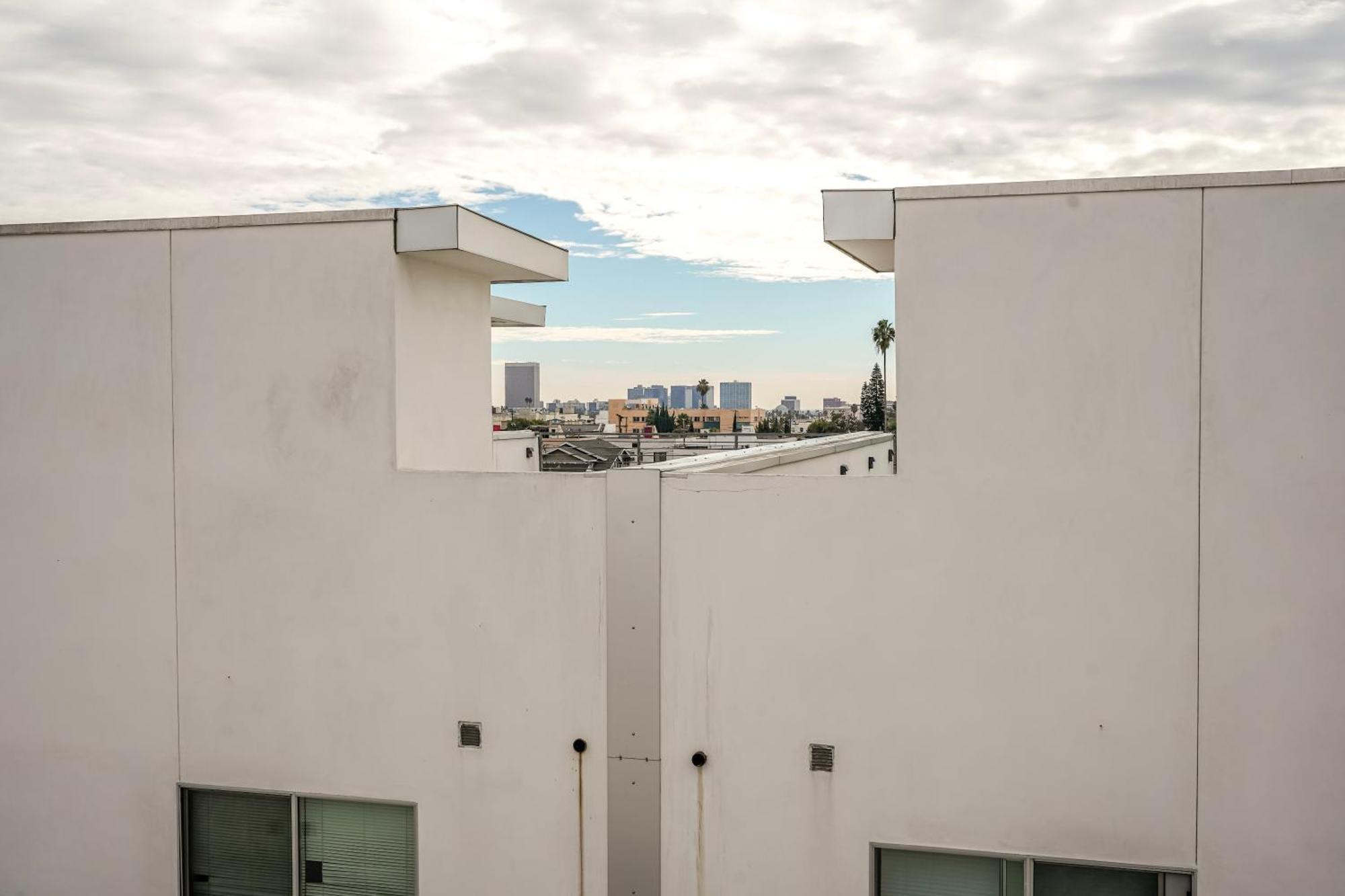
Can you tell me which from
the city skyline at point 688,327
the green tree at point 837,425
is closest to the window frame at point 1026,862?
the city skyline at point 688,327

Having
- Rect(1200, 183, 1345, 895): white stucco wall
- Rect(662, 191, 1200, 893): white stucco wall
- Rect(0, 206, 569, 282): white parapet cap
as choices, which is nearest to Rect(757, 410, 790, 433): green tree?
Rect(0, 206, 569, 282): white parapet cap

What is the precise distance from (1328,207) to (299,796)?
797cm

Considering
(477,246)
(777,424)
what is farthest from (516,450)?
(777,424)

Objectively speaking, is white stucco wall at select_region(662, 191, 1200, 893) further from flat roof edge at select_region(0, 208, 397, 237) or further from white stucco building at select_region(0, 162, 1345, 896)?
flat roof edge at select_region(0, 208, 397, 237)

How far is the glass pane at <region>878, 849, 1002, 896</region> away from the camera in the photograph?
19.1 ft

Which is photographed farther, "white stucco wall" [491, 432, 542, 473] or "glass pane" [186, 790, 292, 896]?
"white stucco wall" [491, 432, 542, 473]

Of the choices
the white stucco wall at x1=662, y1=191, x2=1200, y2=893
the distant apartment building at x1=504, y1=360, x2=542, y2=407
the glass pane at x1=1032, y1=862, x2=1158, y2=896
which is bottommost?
the glass pane at x1=1032, y1=862, x2=1158, y2=896

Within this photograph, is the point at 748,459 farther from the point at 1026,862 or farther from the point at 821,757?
the point at 1026,862

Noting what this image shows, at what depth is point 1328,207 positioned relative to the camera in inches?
211

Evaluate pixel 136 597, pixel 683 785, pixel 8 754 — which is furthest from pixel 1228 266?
pixel 8 754

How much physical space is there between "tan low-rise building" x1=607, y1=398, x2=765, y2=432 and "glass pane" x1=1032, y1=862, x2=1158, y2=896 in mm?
77984

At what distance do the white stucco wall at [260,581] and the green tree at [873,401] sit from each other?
54386 mm

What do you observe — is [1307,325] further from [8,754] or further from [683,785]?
[8,754]

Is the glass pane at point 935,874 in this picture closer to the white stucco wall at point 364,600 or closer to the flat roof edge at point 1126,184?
the white stucco wall at point 364,600
